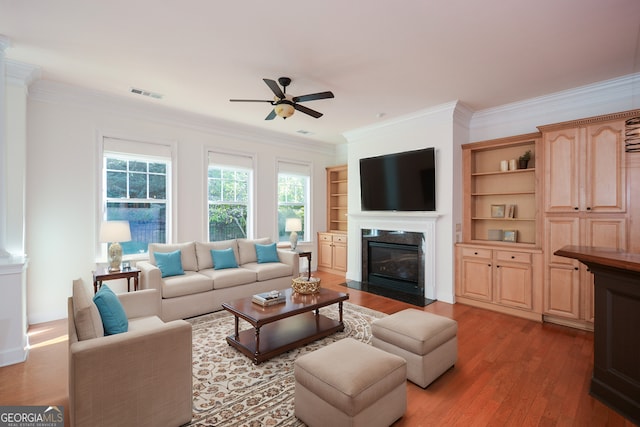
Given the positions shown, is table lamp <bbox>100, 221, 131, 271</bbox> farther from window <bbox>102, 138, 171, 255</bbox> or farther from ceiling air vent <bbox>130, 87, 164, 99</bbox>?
ceiling air vent <bbox>130, 87, 164, 99</bbox>

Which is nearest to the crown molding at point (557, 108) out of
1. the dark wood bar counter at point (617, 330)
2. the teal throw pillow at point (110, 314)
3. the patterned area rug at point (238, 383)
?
the dark wood bar counter at point (617, 330)

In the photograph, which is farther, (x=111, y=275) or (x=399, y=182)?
(x=399, y=182)

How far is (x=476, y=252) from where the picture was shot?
4434mm

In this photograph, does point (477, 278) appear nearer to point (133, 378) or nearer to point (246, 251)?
point (246, 251)

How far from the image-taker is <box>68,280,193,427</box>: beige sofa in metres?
1.62

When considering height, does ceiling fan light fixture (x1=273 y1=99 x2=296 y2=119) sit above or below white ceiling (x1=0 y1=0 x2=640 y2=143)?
below

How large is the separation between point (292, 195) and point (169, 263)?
312 cm

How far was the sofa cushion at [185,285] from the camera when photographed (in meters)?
3.73

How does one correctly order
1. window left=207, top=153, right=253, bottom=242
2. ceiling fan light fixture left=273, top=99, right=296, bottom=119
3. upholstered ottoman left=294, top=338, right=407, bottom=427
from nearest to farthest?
upholstered ottoman left=294, top=338, right=407, bottom=427 → ceiling fan light fixture left=273, top=99, right=296, bottom=119 → window left=207, top=153, right=253, bottom=242

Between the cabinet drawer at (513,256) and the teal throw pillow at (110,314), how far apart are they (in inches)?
172

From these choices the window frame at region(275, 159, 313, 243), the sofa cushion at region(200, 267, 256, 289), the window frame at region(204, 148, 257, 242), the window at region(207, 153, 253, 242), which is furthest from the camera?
the window frame at region(275, 159, 313, 243)

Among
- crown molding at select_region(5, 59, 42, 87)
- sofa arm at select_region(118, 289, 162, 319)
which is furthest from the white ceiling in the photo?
sofa arm at select_region(118, 289, 162, 319)

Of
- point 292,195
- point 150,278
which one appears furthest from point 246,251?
point 292,195

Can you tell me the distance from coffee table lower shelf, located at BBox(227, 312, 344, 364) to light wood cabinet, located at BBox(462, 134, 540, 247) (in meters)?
2.75
